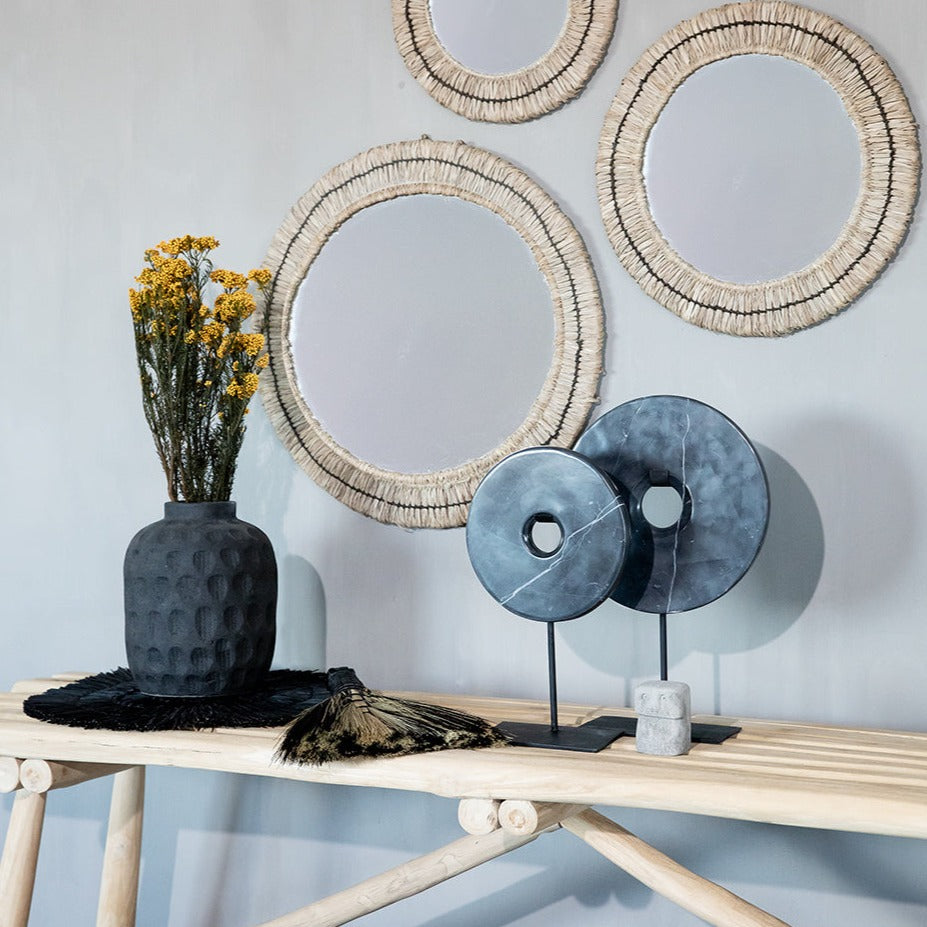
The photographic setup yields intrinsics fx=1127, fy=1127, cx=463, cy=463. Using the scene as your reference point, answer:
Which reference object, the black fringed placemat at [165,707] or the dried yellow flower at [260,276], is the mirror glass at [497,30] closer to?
the dried yellow flower at [260,276]

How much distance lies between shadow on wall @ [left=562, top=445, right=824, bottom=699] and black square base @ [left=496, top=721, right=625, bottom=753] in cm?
23

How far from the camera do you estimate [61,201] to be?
186 cm

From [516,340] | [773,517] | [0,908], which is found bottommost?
[0,908]

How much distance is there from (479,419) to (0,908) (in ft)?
2.90

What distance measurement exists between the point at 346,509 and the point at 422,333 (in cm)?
29

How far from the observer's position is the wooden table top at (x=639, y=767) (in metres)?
1.04

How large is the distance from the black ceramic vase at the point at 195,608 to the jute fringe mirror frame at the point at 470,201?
260 mm

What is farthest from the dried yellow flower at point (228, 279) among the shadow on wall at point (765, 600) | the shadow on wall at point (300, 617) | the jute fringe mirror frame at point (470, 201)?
the shadow on wall at point (765, 600)

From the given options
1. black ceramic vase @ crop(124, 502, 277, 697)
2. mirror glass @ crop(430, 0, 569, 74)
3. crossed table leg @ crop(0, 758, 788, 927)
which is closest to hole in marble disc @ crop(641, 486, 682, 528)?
crossed table leg @ crop(0, 758, 788, 927)

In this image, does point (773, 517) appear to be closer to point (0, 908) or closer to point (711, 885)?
point (711, 885)

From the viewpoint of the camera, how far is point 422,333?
5.37 feet

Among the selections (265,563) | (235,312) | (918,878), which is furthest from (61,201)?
(918,878)

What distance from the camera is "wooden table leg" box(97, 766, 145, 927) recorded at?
5.23 ft

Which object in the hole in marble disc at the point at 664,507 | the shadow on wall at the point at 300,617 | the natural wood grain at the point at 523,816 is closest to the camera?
the natural wood grain at the point at 523,816
